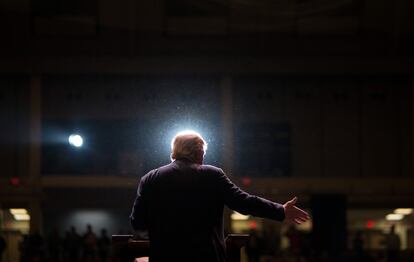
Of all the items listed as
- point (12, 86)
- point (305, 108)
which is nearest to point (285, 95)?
point (305, 108)

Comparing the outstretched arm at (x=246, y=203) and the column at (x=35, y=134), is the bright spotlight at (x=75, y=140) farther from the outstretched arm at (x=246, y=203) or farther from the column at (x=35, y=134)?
the outstretched arm at (x=246, y=203)

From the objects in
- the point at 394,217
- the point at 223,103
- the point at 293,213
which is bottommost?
the point at 293,213

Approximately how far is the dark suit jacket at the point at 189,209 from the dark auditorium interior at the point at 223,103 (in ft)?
68.5

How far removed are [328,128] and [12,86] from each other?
9918 mm

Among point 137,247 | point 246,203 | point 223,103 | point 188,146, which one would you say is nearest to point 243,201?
point 246,203

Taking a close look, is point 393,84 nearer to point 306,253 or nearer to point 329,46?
point 329,46

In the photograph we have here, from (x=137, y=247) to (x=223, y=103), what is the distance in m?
21.4

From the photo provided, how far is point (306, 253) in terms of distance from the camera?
24266mm

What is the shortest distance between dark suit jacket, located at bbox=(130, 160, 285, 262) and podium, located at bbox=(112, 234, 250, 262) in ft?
1.67

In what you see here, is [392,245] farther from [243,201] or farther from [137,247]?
[243,201]

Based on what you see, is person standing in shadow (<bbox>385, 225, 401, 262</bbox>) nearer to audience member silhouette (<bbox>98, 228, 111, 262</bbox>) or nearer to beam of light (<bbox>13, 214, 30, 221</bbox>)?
audience member silhouette (<bbox>98, 228, 111, 262</bbox>)

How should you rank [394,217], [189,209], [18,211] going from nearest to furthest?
[189,209] < [18,211] < [394,217]

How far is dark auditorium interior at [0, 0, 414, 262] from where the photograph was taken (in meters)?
26.5

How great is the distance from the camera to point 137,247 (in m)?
5.57
